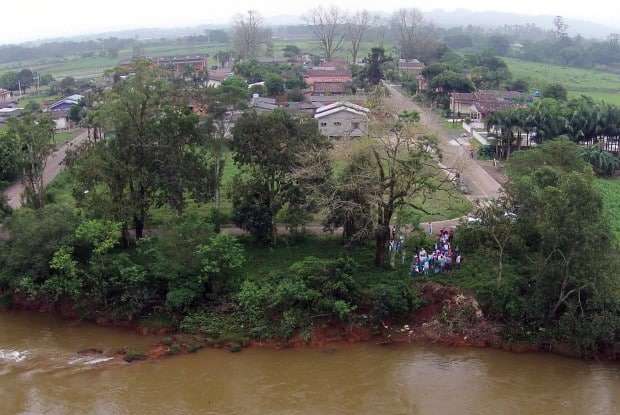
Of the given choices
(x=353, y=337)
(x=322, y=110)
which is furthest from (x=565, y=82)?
(x=353, y=337)

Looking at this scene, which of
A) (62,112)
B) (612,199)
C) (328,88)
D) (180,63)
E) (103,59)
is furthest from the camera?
(103,59)

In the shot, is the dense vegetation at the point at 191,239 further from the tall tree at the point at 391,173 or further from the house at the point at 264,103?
the house at the point at 264,103

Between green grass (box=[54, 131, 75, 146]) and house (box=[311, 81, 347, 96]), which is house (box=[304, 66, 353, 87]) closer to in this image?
house (box=[311, 81, 347, 96])

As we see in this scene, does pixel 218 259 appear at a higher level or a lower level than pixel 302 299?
higher

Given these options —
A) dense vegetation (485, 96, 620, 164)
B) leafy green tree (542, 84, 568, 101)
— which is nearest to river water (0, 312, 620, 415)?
dense vegetation (485, 96, 620, 164)

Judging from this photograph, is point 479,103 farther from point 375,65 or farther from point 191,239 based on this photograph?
point 191,239

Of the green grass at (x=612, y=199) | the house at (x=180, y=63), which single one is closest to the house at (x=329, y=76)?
the house at (x=180, y=63)

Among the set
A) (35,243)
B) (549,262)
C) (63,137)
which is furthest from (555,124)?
(63,137)
